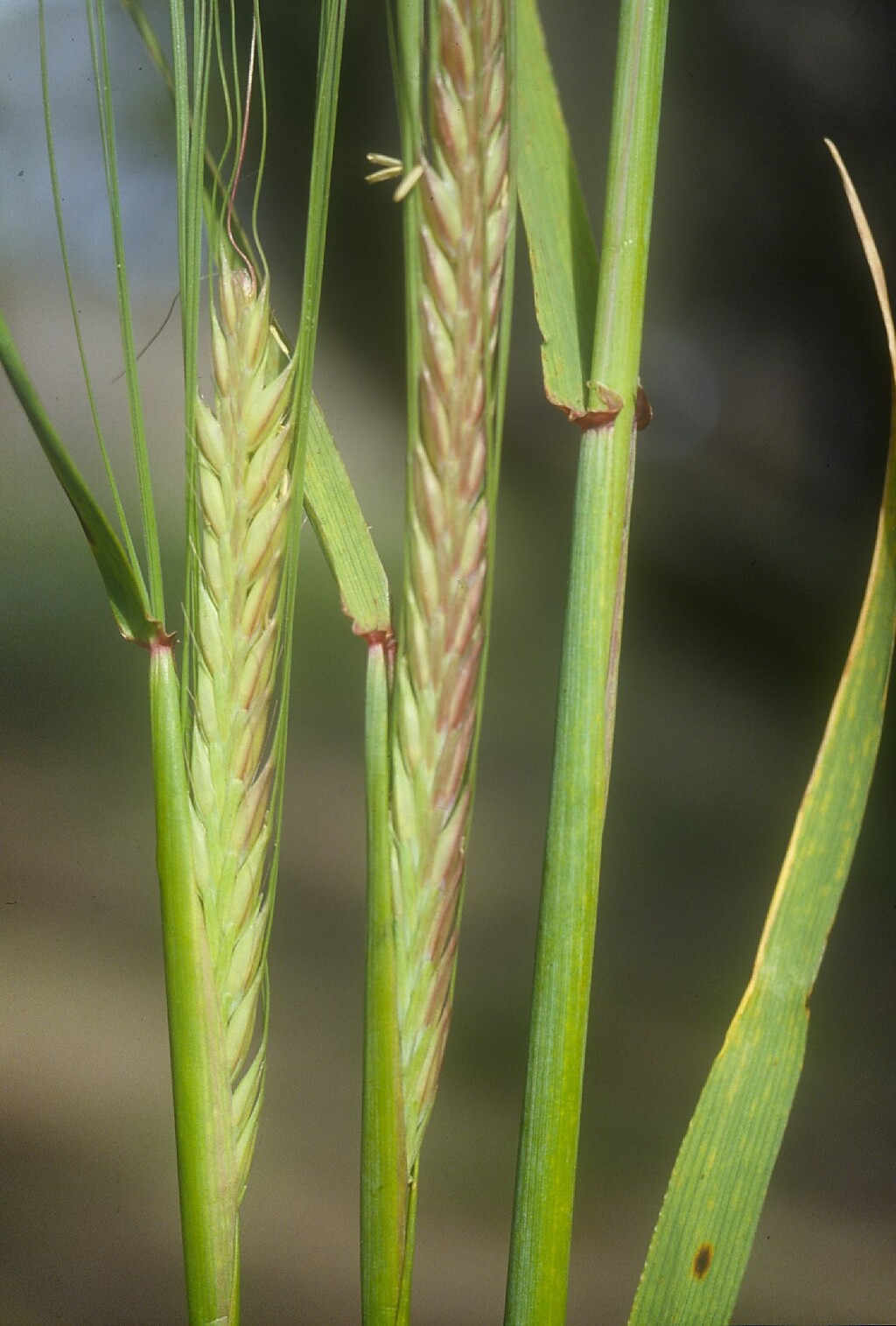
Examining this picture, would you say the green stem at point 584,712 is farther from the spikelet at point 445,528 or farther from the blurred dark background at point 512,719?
the blurred dark background at point 512,719

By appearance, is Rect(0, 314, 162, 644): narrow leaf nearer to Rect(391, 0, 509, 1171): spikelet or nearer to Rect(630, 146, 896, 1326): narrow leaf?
Rect(391, 0, 509, 1171): spikelet

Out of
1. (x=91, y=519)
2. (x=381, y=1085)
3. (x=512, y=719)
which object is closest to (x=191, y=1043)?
(x=381, y=1085)

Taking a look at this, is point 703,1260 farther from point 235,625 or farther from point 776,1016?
point 235,625

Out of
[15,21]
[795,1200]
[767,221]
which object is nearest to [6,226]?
[15,21]

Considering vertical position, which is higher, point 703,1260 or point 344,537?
point 344,537

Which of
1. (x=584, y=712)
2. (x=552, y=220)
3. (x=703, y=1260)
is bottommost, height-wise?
(x=703, y=1260)

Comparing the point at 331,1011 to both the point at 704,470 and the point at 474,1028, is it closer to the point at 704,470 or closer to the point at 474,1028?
the point at 474,1028

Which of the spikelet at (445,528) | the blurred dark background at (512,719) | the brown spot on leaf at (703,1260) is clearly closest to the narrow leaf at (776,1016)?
the brown spot on leaf at (703,1260)
